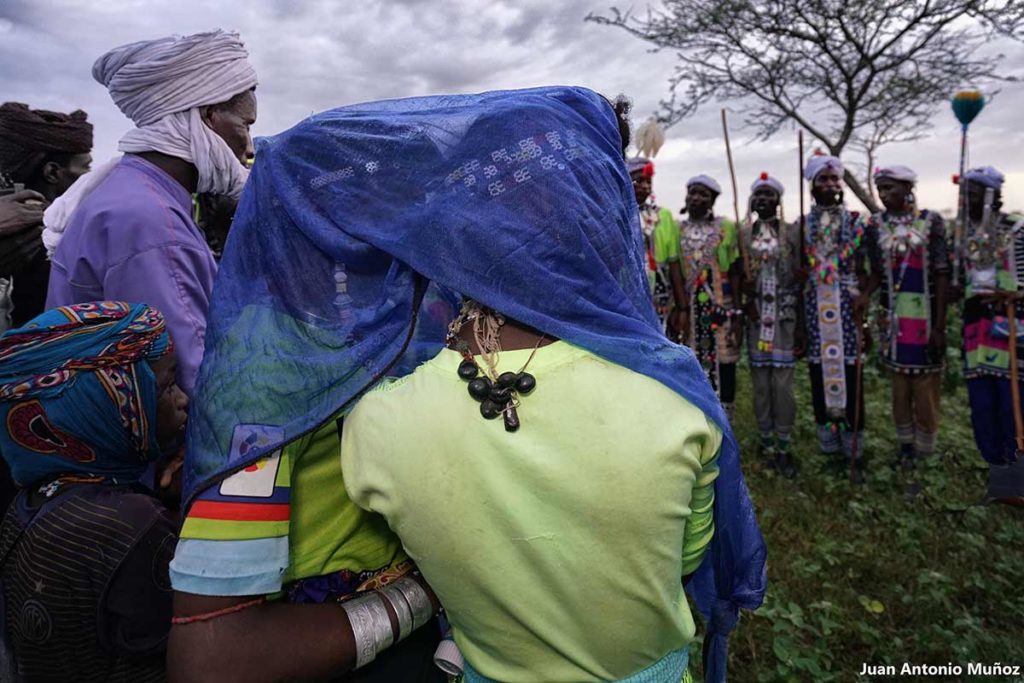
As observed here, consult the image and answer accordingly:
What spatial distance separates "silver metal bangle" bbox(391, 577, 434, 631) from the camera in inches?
47.6

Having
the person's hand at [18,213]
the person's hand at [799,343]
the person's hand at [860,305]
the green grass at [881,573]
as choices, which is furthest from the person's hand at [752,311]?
the person's hand at [18,213]

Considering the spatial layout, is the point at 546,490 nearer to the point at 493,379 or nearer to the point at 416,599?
the point at 493,379

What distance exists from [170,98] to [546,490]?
1805 mm

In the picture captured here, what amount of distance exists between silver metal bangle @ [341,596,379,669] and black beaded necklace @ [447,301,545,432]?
44 cm

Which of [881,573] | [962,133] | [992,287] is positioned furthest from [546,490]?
[962,133]

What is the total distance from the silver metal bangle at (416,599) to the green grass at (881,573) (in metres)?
2.29

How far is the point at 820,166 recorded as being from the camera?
5.45 meters

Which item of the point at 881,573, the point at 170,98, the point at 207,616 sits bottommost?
the point at 881,573

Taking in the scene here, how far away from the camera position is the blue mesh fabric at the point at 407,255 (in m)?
1.03

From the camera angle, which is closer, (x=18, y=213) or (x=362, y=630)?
(x=362, y=630)

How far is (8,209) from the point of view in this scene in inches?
94.2

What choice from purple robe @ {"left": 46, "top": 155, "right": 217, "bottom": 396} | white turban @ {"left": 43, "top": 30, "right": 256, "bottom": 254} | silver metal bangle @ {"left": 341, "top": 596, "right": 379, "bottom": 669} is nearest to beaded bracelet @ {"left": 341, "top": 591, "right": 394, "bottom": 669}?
silver metal bangle @ {"left": 341, "top": 596, "right": 379, "bottom": 669}

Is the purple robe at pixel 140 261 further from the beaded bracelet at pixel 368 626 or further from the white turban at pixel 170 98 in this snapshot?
the beaded bracelet at pixel 368 626

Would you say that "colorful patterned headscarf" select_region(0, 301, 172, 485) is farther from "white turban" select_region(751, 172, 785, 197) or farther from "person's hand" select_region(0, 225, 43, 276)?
"white turban" select_region(751, 172, 785, 197)
